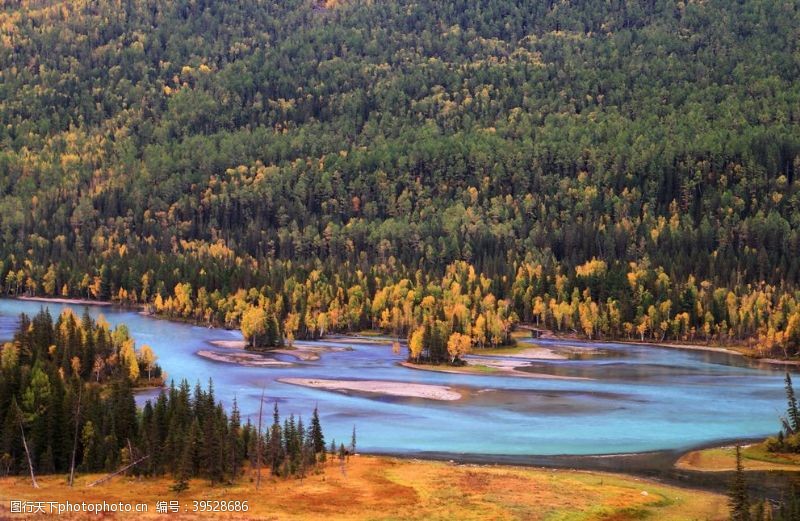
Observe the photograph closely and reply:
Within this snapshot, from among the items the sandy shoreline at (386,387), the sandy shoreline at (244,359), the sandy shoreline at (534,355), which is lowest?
the sandy shoreline at (386,387)

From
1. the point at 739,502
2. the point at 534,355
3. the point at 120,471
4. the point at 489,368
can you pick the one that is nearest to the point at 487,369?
the point at 489,368

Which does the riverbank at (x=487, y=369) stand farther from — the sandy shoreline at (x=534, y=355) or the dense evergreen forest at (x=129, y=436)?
the dense evergreen forest at (x=129, y=436)

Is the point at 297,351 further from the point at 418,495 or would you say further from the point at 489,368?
the point at 418,495

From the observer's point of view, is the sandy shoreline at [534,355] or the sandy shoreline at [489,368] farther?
the sandy shoreline at [534,355]

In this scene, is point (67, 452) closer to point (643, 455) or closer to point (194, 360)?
point (643, 455)

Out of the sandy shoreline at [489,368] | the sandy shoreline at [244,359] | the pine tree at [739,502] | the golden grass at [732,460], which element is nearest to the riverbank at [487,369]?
the sandy shoreline at [489,368]

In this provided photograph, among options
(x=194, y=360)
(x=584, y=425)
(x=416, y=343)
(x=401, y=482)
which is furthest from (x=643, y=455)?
(x=194, y=360)

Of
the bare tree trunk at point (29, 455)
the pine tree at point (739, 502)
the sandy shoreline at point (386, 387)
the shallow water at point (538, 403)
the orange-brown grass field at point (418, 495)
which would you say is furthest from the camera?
the sandy shoreline at point (386, 387)
